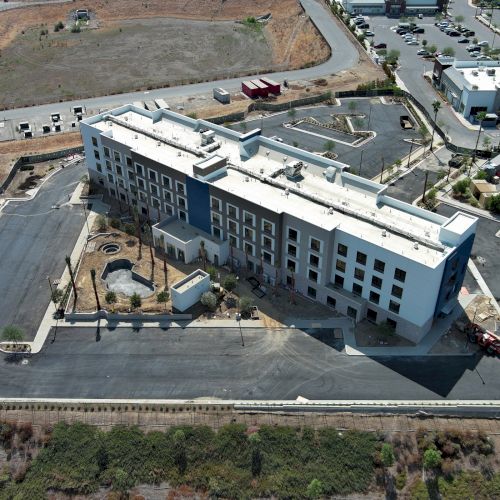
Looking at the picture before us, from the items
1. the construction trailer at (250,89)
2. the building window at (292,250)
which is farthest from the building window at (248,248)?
the construction trailer at (250,89)

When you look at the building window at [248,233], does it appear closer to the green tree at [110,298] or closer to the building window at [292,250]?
the building window at [292,250]

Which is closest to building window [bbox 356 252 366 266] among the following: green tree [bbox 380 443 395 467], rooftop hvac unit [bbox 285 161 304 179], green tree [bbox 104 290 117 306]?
rooftop hvac unit [bbox 285 161 304 179]

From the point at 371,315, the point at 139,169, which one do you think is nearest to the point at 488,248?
the point at 371,315

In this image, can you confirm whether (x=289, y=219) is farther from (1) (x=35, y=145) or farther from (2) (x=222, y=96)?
(2) (x=222, y=96)

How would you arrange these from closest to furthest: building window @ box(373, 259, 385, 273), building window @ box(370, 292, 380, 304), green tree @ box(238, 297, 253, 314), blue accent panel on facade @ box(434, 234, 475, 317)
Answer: blue accent panel on facade @ box(434, 234, 475, 317), building window @ box(373, 259, 385, 273), building window @ box(370, 292, 380, 304), green tree @ box(238, 297, 253, 314)

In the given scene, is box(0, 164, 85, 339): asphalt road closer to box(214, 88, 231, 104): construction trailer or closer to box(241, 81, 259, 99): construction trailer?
box(214, 88, 231, 104): construction trailer

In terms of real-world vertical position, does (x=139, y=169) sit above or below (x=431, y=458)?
above
